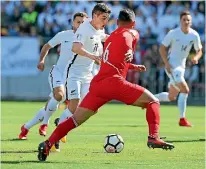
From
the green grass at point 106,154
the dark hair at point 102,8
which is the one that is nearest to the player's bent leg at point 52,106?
the green grass at point 106,154

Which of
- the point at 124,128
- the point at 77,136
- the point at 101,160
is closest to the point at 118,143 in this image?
the point at 101,160

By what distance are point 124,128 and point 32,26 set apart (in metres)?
14.9

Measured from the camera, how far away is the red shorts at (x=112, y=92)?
1009 cm

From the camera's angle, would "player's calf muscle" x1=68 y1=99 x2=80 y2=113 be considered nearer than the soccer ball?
No

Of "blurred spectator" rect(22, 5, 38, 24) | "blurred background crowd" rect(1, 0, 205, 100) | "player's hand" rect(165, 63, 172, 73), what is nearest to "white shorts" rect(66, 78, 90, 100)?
"player's hand" rect(165, 63, 172, 73)

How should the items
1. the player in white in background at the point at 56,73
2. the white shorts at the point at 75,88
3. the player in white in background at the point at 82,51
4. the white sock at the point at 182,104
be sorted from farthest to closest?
the white sock at the point at 182,104 → the player in white in background at the point at 56,73 → the white shorts at the point at 75,88 → the player in white in background at the point at 82,51

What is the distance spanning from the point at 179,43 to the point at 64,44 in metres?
5.02

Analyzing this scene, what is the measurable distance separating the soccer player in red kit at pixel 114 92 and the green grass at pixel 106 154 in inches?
16.2

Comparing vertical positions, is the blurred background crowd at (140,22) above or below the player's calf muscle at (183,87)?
above

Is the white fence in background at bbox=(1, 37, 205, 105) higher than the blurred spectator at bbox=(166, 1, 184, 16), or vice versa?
the blurred spectator at bbox=(166, 1, 184, 16)

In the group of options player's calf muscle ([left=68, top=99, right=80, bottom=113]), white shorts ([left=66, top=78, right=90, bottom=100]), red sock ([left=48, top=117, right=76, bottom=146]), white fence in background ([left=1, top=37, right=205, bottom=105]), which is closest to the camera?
red sock ([left=48, top=117, right=76, bottom=146])

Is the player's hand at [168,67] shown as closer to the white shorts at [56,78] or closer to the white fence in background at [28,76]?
the white shorts at [56,78]

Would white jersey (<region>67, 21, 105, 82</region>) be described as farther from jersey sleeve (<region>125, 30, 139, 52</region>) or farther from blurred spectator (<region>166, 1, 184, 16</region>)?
blurred spectator (<region>166, 1, 184, 16</region>)

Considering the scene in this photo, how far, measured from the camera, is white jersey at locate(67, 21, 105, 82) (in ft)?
37.6
